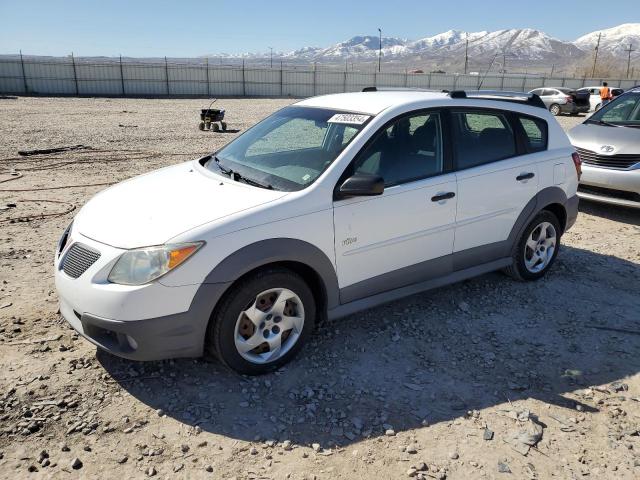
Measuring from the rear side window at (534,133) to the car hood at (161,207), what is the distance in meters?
2.58

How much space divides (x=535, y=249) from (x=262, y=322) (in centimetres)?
299

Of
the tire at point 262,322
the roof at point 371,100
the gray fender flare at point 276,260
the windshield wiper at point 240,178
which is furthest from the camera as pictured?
the roof at point 371,100

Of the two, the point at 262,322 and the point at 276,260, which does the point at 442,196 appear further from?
the point at 262,322

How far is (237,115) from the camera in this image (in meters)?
24.0

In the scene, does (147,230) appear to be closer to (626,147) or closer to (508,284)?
(508,284)

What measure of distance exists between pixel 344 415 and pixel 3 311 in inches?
114

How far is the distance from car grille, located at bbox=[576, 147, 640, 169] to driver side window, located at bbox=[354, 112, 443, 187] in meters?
4.43

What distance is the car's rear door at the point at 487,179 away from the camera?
166 inches

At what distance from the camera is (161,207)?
3.40 metres

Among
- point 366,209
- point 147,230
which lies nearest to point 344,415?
point 366,209

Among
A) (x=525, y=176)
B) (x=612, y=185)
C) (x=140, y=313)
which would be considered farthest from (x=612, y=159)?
(x=140, y=313)

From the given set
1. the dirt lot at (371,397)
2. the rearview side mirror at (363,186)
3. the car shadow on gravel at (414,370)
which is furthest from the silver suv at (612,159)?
the rearview side mirror at (363,186)

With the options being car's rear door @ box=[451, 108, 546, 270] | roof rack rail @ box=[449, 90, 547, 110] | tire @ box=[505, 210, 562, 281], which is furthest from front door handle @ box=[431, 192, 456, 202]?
tire @ box=[505, 210, 562, 281]

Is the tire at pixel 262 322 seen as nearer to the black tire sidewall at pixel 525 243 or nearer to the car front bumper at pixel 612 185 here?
the black tire sidewall at pixel 525 243
